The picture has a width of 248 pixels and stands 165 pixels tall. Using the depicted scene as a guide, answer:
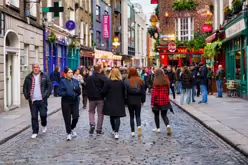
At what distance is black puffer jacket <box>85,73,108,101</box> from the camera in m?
11.5

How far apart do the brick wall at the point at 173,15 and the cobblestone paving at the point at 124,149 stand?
2908 centimetres

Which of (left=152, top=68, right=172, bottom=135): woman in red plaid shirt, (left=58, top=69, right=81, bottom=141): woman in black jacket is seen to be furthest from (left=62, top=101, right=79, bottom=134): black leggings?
(left=152, top=68, right=172, bottom=135): woman in red plaid shirt

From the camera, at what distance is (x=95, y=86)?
11.6 meters

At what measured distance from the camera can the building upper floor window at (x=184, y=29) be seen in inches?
1607

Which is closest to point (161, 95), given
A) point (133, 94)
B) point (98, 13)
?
point (133, 94)

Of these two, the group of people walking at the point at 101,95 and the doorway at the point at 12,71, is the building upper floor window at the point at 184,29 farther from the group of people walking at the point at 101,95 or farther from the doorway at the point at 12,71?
the group of people walking at the point at 101,95

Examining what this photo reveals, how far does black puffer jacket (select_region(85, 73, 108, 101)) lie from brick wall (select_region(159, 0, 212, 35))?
29864 millimetres

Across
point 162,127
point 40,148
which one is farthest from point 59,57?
point 40,148

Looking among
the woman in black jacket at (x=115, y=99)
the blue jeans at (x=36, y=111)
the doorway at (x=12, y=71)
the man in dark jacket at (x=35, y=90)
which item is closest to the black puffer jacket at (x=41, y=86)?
the man in dark jacket at (x=35, y=90)

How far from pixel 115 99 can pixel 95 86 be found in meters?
0.99

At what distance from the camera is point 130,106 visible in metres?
11.1

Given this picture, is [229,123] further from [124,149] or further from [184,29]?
[184,29]

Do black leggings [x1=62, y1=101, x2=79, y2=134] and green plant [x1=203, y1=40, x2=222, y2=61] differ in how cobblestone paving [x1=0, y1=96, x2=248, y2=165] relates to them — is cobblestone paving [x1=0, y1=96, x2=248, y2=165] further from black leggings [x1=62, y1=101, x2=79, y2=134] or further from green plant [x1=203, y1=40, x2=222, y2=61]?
green plant [x1=203, y1=40, x2=222, y2=61]

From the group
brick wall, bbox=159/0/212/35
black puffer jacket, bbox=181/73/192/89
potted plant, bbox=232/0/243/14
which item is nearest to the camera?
black puffer jacket, bbox=181/73/192/89
